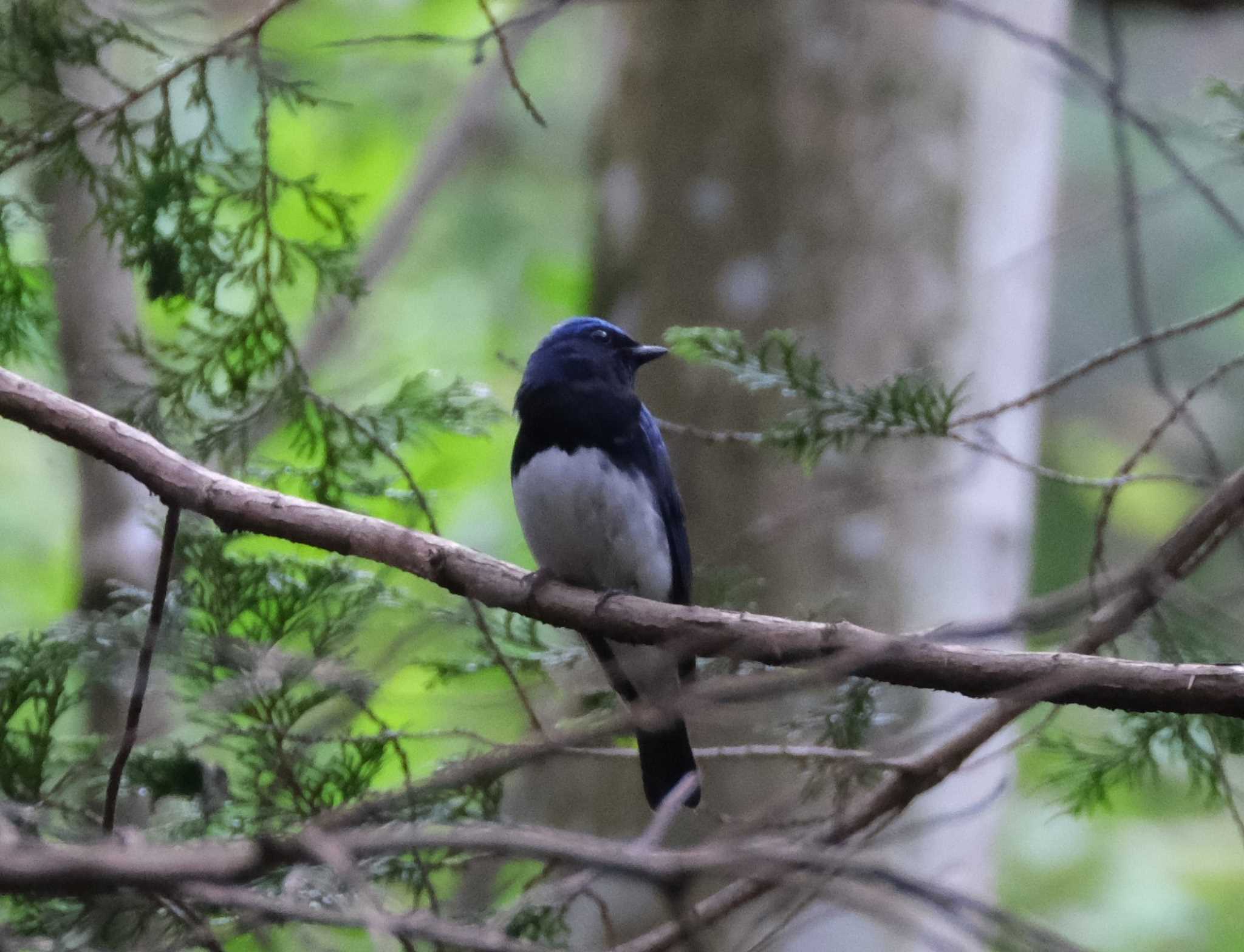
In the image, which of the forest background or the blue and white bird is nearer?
the forest background

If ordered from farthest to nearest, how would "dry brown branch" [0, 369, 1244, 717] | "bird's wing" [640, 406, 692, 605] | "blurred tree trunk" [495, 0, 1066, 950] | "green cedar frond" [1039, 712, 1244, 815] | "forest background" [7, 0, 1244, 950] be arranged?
"blurred tree trunk" [495, 0, 1066, 950], "bird's wing" [640, 406, 692, 605], "forest background" [7, 0, 1244, 950], "green cedar frond" [1039, 712, 1244, 815], "dry brown branch" [0, 369, 1244, 717]

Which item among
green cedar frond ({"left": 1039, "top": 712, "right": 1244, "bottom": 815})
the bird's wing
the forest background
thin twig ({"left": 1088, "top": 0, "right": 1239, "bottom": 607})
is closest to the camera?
thin twig ({"left": 1088, "top": 0, "right": 1239, "bottom": 607})

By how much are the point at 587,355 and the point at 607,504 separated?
63cm

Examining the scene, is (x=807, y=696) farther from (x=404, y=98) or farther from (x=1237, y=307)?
(x=404, y=98)

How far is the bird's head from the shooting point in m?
3.90

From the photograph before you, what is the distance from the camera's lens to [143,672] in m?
2.39

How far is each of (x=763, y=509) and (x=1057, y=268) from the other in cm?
566

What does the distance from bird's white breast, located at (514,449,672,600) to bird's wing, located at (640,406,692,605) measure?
0.09 metres

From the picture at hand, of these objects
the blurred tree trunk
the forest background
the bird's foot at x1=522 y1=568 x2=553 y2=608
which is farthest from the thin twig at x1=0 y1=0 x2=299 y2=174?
the blurred tree trunk

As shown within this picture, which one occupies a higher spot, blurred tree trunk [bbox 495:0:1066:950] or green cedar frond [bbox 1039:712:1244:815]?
blurred tree trunk [bbox 495:0:1066:950]

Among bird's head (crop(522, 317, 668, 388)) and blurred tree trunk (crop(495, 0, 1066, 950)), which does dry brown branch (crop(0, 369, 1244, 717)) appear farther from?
blurred tree trunk (crop(495, 0, 1066, 950))

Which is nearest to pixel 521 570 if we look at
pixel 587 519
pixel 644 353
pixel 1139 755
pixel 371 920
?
pixel 587 519

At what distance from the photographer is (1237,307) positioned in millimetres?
2693

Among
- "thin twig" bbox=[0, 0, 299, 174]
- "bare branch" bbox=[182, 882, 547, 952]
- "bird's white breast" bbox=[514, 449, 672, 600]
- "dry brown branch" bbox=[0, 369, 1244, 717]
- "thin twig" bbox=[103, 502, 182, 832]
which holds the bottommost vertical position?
"bare branch" bbox=[182, 882, 547, 952]
